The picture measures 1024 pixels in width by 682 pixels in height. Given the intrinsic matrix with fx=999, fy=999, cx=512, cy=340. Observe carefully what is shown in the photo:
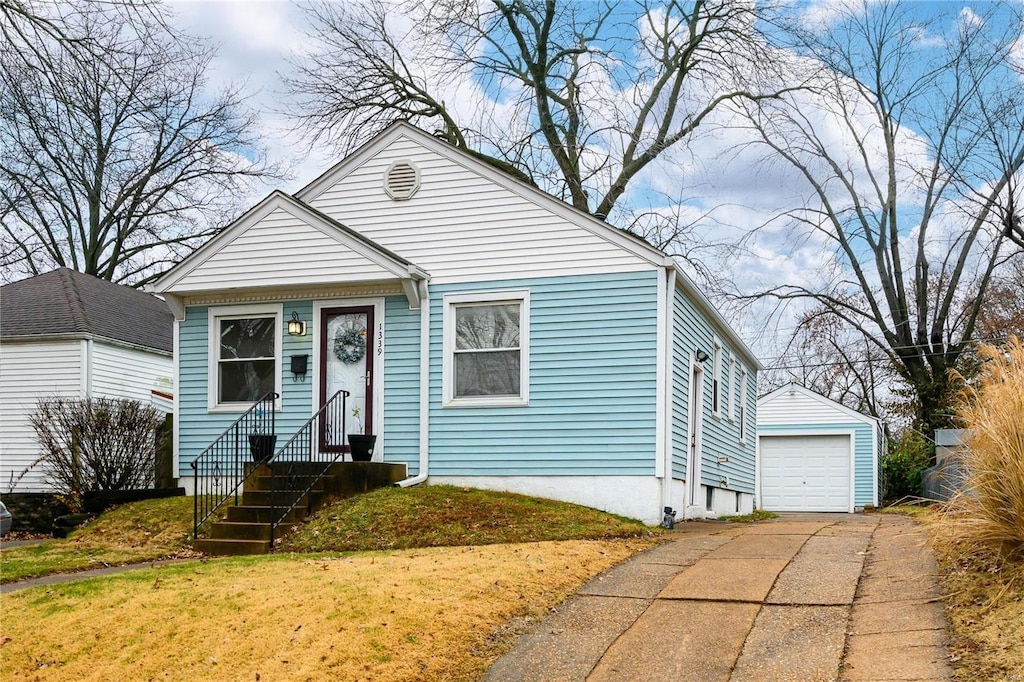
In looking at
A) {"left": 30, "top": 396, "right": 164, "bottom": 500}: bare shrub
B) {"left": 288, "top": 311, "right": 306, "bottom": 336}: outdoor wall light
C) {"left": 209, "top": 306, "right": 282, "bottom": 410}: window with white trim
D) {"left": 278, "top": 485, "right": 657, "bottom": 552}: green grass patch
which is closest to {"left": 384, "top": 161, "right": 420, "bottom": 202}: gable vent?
{"left": 288, "top": 311, "right": 306, "bottom": 336}: outdoor wall light

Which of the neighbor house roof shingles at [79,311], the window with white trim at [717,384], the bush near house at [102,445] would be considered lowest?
the bush near house at [102,445]

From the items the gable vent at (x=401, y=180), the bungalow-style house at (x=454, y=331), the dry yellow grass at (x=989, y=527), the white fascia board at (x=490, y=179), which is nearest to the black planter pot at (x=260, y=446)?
the bungalow-style house at (x=454, y=331)

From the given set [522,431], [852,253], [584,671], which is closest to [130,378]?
[522,431]

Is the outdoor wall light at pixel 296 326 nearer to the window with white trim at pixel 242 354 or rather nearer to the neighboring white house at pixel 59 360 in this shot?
the window with white trim at pixel 242 354

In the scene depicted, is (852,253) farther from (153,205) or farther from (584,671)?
(584,671)

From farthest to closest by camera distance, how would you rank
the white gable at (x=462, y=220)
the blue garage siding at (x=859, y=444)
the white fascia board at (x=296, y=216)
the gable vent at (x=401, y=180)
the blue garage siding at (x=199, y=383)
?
the blue garage siding at (x=859, y=444) < the gable vent at (x=401, y=180) < the blue garage siding at (x=199, y=383) < the white fascia board at (x=296, y=216) < the white gable at (x=462, y=220)

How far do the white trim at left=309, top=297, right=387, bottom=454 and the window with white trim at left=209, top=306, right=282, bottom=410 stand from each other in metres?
0.65

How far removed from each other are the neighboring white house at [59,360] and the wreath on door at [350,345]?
8.32 meters

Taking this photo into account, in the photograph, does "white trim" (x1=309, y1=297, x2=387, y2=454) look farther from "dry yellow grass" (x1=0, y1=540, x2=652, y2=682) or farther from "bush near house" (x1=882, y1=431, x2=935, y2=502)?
"bush near house" (x1=882, y1=431, x2=935, y2=502)

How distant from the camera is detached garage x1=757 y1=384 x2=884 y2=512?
2747 centimetres

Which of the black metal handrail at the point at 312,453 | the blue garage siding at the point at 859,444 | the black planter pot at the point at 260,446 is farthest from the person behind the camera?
the blue garage siding at the point at 859,444

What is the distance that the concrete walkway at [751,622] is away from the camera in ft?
20.0

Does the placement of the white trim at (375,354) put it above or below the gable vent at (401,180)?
below

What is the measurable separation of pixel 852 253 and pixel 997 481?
2589 centimetres
